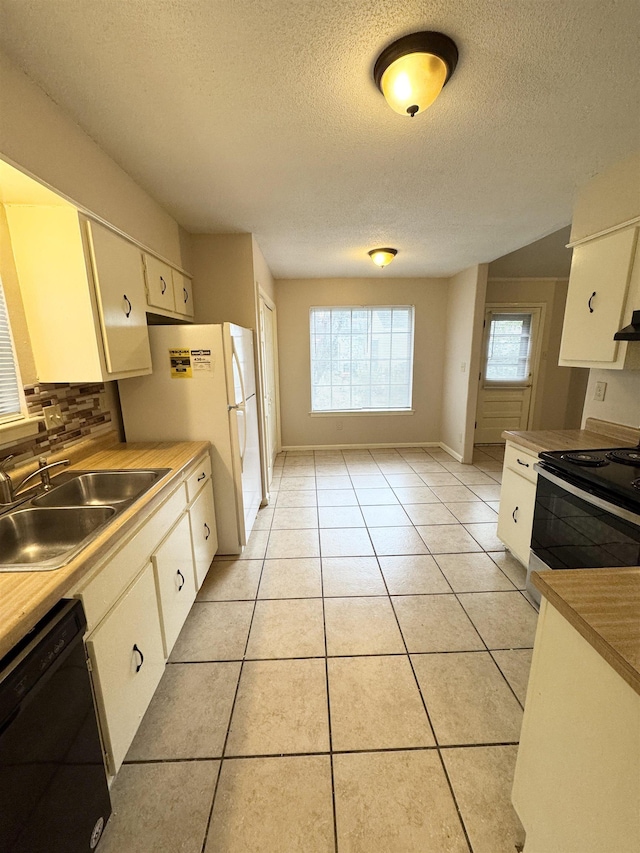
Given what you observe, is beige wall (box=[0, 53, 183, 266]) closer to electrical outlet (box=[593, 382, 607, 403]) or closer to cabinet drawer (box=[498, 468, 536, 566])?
A: cabinet drawer (box=[498, 468, 536, 566])

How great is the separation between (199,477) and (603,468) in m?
2.17

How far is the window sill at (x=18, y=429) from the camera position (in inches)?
54.8

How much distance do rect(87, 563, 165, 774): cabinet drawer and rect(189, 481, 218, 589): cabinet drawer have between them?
53cm

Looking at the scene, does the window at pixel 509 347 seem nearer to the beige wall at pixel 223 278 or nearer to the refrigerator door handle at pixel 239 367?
the beige wall at pixel 223 278

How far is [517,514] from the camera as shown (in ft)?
7.32

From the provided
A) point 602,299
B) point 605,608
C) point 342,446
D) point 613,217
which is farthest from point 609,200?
point 342,446

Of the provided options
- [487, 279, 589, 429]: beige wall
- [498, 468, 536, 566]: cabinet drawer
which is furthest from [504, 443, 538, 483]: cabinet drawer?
[487, 279, 589, 429]: beige wall

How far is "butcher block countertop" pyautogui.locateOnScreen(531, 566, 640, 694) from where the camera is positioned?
68cm

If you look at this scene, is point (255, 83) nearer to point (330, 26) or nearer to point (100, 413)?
point (330, 26)

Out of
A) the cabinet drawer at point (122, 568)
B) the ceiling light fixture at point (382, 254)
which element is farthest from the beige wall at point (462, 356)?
the cabinet drawer at point (122, 568)

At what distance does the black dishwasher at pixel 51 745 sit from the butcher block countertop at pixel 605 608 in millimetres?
1248

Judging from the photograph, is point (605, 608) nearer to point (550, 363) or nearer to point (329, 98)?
point (329, 98)

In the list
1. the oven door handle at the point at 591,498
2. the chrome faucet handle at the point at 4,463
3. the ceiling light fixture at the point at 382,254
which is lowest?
the oven door handle at the point at 591,498

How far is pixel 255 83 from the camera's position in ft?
4.13
